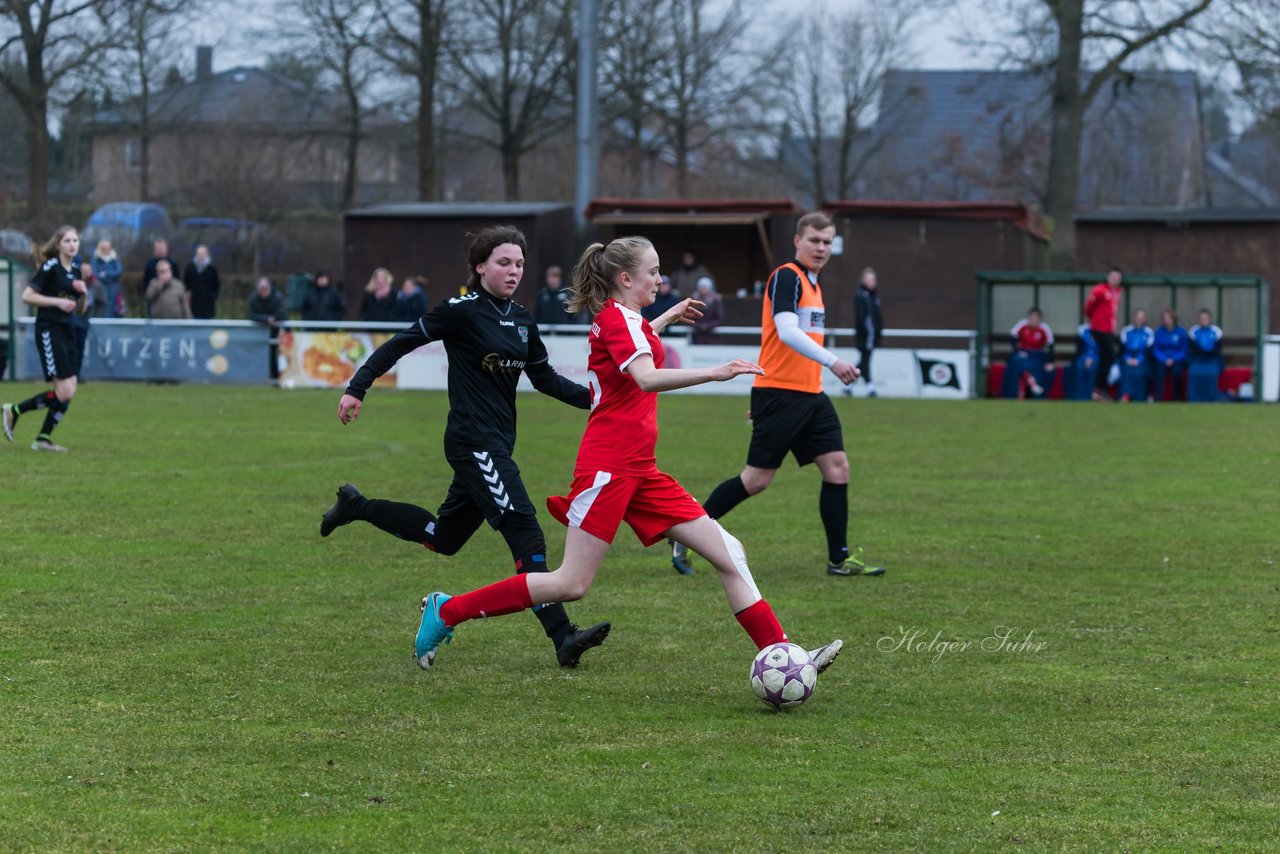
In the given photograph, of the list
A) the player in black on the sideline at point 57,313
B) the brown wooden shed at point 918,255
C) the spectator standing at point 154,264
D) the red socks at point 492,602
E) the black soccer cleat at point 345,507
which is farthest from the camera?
the brown wooden shed at point 918,255

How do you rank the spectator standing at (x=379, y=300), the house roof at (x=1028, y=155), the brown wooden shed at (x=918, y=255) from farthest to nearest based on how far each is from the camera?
the house roof at (x=1028, y=155) < the brown wooden shed at (x=918, y=255) < the spectator standing at (x=379, y=300)

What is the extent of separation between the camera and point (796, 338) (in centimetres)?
828

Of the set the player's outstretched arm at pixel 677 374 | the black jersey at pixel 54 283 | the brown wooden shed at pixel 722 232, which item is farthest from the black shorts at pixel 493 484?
the brown wooden shed at pixel 722 232

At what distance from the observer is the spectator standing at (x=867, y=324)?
24047 millimetres

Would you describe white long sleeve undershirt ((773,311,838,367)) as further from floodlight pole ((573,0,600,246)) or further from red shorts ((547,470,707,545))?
floodlight pole ((573,0,600,246))

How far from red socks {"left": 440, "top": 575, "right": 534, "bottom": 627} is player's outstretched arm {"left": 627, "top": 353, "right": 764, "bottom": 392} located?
3.16 feet

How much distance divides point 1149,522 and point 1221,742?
568 centimetres

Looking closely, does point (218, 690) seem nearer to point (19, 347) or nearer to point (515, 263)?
point (515, 263)

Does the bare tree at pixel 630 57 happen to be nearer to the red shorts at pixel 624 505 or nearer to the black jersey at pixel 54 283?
the black jersey at pixel 54 283

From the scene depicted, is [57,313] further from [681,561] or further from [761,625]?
[761,625]

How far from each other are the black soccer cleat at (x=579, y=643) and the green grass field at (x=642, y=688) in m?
0.06

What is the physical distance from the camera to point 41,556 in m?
8.53

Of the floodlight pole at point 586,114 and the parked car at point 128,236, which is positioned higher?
the floodlight pole at point 586,114

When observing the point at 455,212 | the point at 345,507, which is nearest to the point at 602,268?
the point at 345,507
